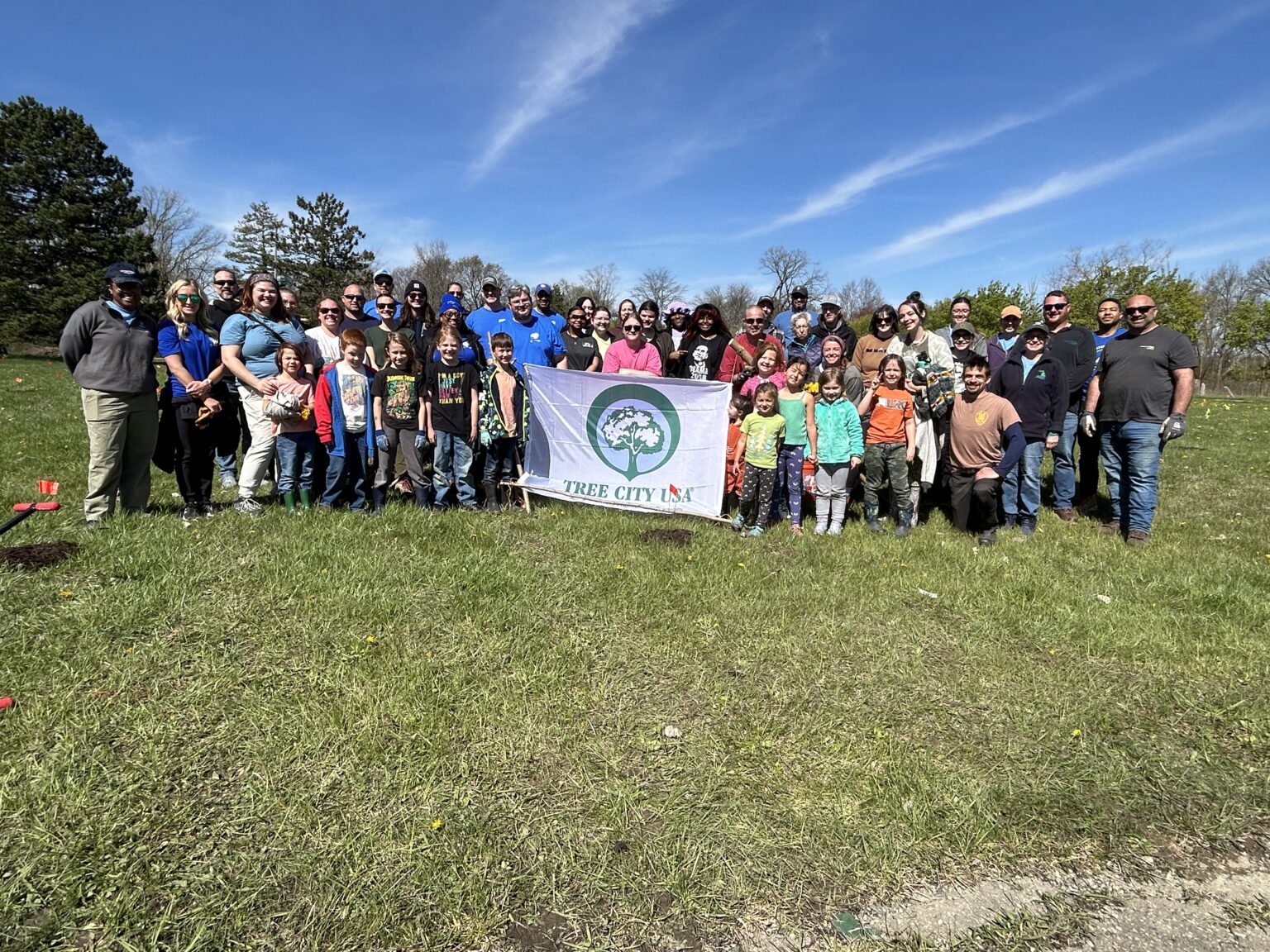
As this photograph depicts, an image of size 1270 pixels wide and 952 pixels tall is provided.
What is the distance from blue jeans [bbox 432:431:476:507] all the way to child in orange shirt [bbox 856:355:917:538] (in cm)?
444

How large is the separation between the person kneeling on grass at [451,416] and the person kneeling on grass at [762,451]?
9.99ft

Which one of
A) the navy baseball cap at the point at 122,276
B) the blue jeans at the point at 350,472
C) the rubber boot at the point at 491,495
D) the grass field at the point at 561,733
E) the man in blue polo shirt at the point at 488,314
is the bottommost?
the grass field at the point at 561,733

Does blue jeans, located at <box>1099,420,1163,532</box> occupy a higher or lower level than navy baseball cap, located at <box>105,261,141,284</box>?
lower

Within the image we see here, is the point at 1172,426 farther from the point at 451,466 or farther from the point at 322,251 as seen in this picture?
the point at 322,251

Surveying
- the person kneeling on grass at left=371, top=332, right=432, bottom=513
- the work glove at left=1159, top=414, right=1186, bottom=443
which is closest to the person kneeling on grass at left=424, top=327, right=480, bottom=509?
the person kneeling on grass at left=371, top=332, right=432, bottom=513

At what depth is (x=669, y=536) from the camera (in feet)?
20.7

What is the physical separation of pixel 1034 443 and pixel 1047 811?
5112mm

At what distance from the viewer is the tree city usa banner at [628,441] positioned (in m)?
7.17

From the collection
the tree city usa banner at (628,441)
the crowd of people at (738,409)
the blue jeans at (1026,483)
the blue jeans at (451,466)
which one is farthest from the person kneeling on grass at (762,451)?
the blue jeans at (451,466)

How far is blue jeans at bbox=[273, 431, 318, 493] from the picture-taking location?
20.4 ft

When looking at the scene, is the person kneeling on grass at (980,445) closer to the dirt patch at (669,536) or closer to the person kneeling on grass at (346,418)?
the dirt patch at (669,536)

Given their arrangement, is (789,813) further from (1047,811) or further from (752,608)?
(752,608)

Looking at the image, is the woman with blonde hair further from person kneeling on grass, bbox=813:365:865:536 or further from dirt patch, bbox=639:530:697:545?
person kneeling on grass, bbox=813:365:865:536

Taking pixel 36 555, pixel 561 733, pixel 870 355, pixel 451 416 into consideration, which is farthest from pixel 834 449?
pixel 36 555
